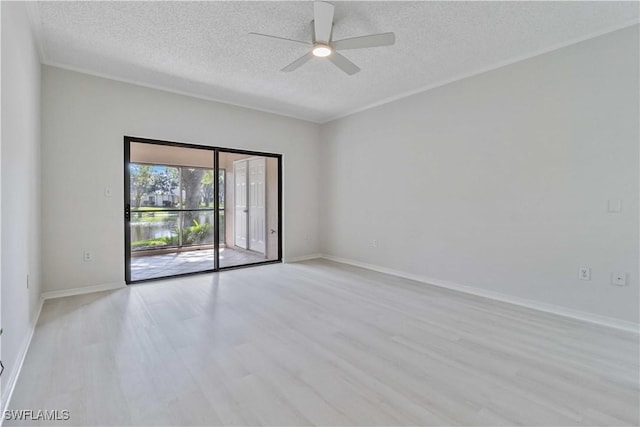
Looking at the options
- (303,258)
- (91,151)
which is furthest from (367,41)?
(303,258)

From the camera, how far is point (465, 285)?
12.7 ft

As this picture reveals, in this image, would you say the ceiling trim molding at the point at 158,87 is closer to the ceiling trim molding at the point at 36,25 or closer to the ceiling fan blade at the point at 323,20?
the ceiling trim molding at the point at 36,25

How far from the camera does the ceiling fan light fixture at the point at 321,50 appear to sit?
270 centimetres

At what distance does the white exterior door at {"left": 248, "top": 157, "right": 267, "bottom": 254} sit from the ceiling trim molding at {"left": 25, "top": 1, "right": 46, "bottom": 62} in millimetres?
3447

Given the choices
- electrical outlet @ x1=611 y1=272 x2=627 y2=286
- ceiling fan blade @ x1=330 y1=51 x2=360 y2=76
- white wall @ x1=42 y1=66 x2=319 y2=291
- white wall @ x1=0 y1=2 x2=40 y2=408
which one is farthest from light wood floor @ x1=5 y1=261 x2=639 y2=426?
ceiling fan blade @ x1=330 y1=51 x2=360 y2=76

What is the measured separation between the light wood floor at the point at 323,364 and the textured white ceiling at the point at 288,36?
104 inches

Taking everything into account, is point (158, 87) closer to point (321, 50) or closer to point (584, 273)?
point (321, 50)

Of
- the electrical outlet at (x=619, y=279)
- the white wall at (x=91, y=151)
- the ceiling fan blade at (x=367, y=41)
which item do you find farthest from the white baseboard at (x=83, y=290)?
the electrical outlet at (x=619, y=279)

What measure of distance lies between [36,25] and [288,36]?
7.28 ft

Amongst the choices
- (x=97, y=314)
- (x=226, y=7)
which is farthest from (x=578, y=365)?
(x=97, y=314)

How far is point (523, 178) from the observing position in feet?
11.0

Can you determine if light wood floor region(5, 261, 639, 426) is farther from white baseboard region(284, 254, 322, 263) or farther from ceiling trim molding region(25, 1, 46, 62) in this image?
ceiling trim molding region(25, 1, 46, 62)

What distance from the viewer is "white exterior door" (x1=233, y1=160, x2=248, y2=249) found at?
6719mm

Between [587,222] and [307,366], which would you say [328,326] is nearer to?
[307,366]
